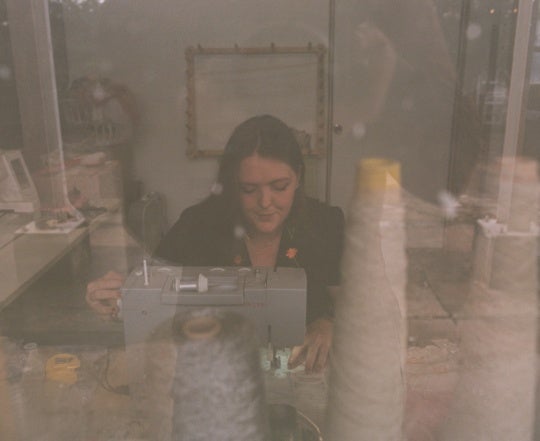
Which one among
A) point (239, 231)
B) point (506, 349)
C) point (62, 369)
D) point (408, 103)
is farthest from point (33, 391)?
point (408, 103)

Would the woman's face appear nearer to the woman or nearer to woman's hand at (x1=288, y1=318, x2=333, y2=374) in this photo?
the woman

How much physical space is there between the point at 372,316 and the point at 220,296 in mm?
277

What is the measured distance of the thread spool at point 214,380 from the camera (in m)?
0.29

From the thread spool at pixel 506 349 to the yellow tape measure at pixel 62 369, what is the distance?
0.43m

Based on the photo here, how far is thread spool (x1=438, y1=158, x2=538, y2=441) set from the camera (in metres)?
0.35

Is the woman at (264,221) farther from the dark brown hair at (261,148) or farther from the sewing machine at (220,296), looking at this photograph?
the sewing machine at (220,296)

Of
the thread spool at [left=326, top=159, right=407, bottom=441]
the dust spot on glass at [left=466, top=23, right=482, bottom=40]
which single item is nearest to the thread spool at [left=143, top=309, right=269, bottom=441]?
the thread spool at [left=326, top=159, right=407, bottom=441]

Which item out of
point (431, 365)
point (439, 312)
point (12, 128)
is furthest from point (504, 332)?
point (12, 128)

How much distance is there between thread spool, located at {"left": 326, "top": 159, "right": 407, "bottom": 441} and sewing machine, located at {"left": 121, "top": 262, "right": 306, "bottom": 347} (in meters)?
0.23

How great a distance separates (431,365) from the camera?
0.63 m

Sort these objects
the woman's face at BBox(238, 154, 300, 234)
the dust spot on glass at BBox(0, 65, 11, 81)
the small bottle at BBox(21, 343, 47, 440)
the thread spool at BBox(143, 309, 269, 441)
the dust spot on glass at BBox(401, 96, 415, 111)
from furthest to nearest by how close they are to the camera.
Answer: the dust spot on glass at BBox(401, 96, 415, 111)
the dust spot on glass at BBox(0, 65, 11, 81)
the woman's face at BBox(238, 154, 300, 234)
the small bottle at BBox(21, 343, 47, 440)
the thread spool at BBox(143, 309, 269, 441)

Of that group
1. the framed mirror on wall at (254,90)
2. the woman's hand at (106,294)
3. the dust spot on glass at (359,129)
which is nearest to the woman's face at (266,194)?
the woman's hand at (106,294)

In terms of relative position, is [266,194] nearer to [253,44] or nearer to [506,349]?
[506,349]

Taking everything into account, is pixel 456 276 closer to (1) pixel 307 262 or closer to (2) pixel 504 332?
(1) pixel 307 262
